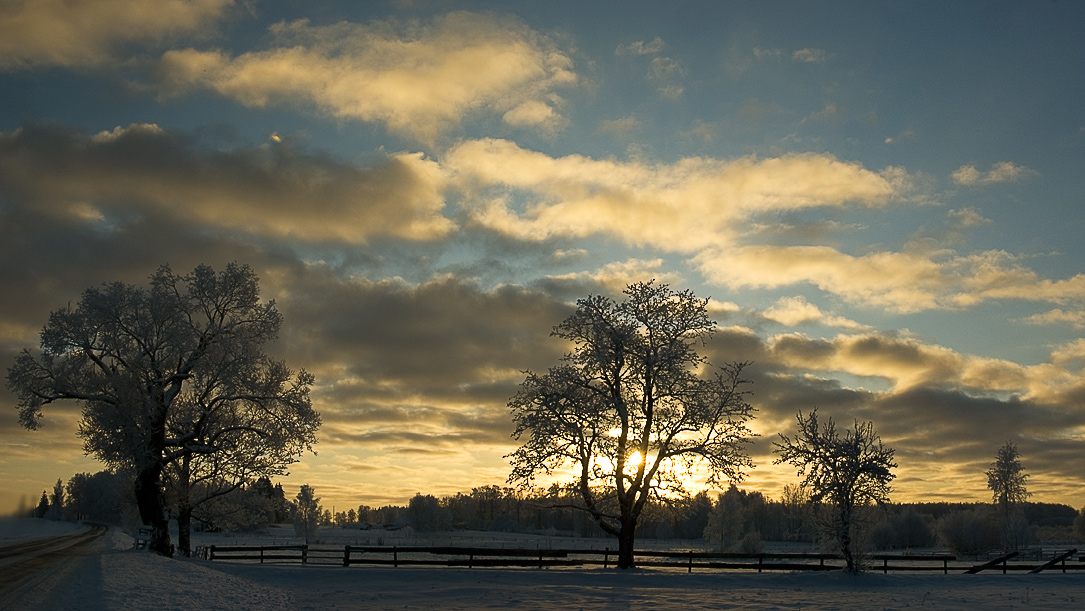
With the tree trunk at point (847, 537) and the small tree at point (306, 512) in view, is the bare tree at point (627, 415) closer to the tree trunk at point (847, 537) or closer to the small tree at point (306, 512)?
the tree trunk at point (847, 537)

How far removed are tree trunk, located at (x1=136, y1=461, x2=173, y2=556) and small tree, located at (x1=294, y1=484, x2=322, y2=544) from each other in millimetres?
101671

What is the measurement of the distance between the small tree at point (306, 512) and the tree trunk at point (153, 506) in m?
102

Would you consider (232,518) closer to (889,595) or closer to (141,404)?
(141,404)

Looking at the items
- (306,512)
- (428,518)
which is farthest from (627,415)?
(428,518)

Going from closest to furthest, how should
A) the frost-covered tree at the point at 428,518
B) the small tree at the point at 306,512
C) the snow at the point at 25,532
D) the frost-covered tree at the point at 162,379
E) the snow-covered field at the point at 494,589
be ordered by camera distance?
the snow-covered field at the point at 494,589 → the frost-covered tree at the point at 162,379 → the snow at the point at 25,532 → the small tree at the point at 306,512 → the frost-covered tree at the point at 428,518

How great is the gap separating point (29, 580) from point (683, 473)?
26.0 meters

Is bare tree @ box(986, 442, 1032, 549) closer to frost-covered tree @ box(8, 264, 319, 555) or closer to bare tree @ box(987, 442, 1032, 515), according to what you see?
bare tree @ box(987, 442, 1032, 515)

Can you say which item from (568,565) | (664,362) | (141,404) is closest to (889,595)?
(664,362)

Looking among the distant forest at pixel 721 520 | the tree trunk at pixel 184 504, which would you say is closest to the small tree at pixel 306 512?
the distant forest at pixel 721 520

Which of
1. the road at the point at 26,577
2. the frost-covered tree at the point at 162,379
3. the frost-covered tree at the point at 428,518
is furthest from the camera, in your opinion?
the frost-covered tree at the point at 428,518

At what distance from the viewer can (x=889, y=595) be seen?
27.8 m

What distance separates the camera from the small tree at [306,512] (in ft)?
437

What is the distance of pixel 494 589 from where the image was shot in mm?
28203

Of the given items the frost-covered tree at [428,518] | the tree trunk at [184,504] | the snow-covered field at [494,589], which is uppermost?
the tree trunk at [184,504]
